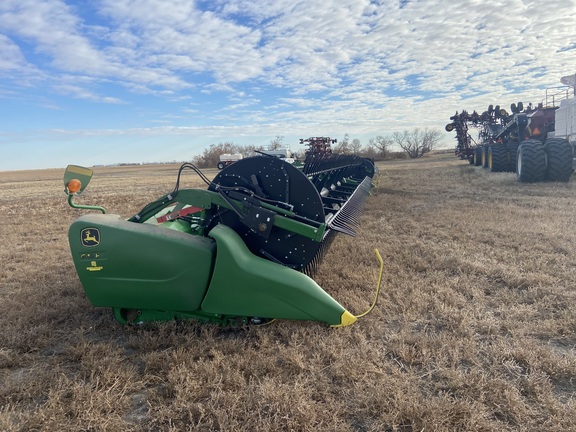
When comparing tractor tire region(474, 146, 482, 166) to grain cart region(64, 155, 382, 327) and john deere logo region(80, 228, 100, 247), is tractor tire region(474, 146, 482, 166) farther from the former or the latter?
john deere logo region(80, 228, 100, 247)

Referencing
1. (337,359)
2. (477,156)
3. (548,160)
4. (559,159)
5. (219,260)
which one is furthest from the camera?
(477,156)

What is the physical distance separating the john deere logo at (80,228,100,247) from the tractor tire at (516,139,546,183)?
10272 millimetres

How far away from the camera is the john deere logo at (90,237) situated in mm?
2676

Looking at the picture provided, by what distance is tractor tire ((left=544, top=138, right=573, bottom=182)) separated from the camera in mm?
9562

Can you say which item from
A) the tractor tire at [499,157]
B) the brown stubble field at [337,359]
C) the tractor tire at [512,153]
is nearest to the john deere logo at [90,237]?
the brown stubble field at [337,359]

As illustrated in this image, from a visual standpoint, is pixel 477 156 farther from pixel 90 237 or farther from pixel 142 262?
pixel 90 237

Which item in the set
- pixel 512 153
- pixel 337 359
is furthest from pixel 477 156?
pixel 337 359

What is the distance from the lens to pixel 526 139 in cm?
1280

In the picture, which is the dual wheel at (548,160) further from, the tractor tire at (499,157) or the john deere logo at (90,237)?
the john deere logo at (90,237)

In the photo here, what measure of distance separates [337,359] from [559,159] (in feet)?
32.6

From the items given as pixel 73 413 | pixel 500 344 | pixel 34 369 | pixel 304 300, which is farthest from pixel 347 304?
pixel 34 369

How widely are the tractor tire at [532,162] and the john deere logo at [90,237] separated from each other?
10272 mm

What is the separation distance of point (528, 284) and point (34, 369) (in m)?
3.89

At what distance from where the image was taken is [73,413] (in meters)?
2.00
